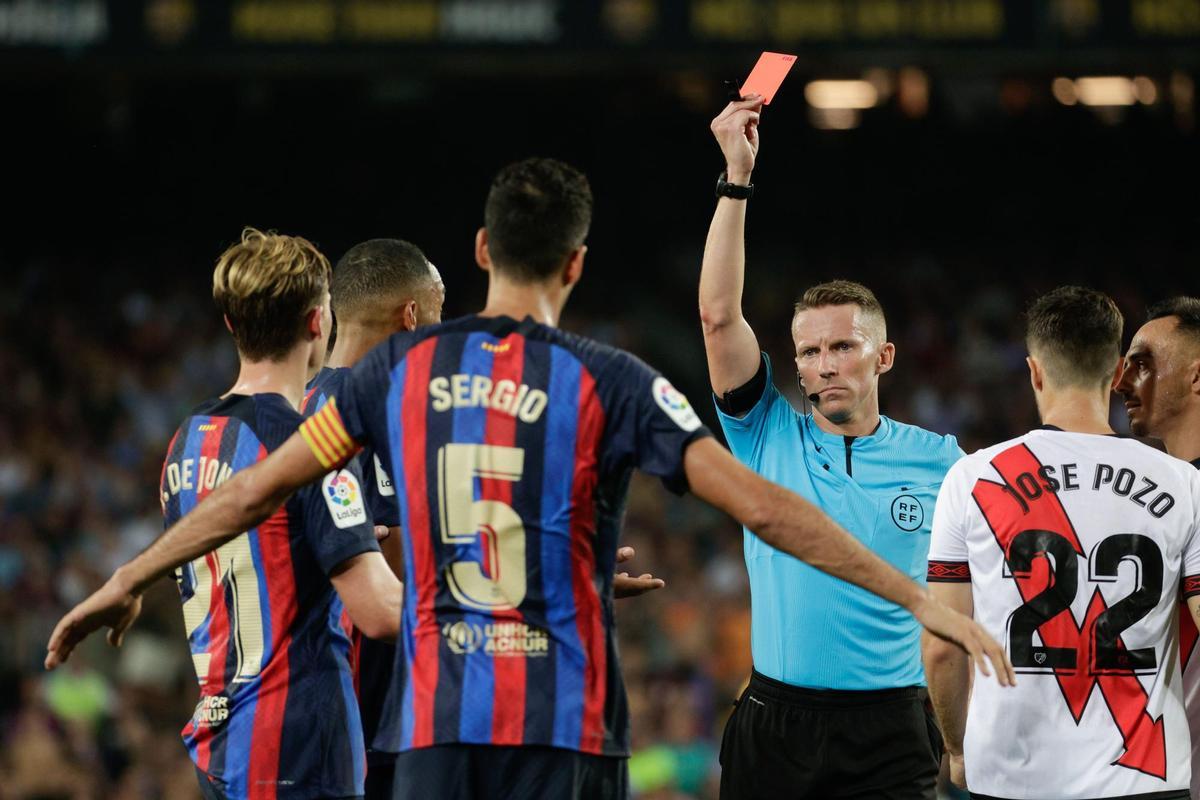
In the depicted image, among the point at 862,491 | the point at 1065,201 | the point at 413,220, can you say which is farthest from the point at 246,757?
the point at 1065,201

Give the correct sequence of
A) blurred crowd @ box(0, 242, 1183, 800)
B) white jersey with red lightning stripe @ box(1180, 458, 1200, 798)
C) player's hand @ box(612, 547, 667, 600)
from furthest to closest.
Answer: blurred crowd @ box(0, 242, 1183, 800), white jersey with red lightning stripe @ box(1180, 458, 1200, 798), player's hand @ box(612, 547, 667, 600)

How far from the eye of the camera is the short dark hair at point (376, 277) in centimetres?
520

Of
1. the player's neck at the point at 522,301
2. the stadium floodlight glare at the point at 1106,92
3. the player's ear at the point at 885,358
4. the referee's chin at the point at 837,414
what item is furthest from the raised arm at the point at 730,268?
the stadium floodlight glare at the point at 1106,92

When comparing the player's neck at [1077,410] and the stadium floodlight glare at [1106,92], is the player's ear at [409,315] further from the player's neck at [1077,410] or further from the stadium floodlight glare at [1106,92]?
the stadium floodlight glare at [1106,92]

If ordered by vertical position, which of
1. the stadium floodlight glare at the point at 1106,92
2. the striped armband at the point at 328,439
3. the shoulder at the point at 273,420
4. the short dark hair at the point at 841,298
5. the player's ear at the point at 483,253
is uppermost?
the stadium floodlight glare at the point at 1106,92

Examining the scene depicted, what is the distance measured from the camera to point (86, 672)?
11461 millimetres

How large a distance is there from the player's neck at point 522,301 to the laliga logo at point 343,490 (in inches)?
28.5

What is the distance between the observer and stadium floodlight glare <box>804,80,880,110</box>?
51.5ft

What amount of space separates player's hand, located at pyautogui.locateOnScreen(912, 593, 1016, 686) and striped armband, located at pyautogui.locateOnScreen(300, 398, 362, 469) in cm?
138

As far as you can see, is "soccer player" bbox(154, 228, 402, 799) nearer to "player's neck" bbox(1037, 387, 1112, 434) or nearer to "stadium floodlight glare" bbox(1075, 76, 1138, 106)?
"player's neck" bbox(1037, 387, 1112, 434)

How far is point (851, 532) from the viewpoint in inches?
195

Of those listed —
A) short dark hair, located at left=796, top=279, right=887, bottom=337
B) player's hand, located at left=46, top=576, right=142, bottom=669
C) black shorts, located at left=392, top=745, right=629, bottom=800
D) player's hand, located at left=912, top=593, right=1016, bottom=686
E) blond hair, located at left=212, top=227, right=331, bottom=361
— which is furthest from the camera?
short dark hair, located at left=796, top=279, right=887, bottom=337

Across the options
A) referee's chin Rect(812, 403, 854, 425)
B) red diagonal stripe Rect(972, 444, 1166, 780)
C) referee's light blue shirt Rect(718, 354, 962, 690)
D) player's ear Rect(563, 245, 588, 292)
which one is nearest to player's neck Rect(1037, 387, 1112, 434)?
red diagonal stripe Rect(972, 444, 1166, 780)

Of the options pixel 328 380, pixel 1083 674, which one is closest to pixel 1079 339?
pixel 1083 674
